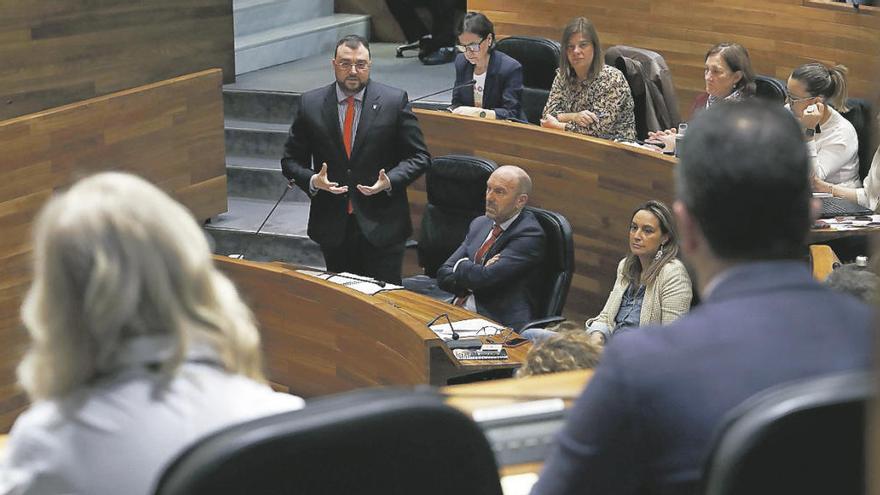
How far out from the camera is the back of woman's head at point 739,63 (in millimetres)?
5598

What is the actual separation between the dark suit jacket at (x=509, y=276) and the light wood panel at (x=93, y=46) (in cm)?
231

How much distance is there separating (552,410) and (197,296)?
2.11 ft

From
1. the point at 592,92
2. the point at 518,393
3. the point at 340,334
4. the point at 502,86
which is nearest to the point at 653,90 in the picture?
the point at 592,92

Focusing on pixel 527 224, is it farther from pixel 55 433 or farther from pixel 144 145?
pixel 55 433

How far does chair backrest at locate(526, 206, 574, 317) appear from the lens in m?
5.29

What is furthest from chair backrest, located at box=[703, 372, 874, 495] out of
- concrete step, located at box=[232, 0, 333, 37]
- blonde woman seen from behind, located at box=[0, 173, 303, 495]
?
concrete step, located at box=[232, 0, 333, 37]

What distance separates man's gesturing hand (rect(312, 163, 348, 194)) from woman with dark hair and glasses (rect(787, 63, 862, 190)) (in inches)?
77.0

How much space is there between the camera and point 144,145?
22.4ft

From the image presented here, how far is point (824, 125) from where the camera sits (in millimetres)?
5473

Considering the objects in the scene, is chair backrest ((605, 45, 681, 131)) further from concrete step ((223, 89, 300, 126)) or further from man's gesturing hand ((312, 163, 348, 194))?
concrete step ((223, 89, 300, 126))

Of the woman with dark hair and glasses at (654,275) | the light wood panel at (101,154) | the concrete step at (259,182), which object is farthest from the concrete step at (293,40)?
the woman with dark hair and glasses at (654,275)

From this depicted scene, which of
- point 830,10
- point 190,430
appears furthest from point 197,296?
point 830,10

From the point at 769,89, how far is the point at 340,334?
2368 millimetres

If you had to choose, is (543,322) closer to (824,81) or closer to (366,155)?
(366,155)
